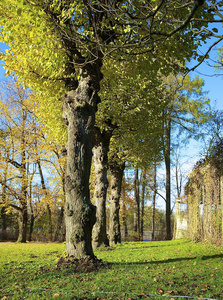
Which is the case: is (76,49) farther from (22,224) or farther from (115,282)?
(22,224)

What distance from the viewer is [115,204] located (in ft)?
44.5

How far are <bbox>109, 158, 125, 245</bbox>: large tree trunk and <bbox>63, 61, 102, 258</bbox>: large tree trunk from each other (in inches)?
302

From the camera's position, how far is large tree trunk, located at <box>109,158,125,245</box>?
1338 centimetres

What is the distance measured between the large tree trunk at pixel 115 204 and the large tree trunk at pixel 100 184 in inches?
89.5

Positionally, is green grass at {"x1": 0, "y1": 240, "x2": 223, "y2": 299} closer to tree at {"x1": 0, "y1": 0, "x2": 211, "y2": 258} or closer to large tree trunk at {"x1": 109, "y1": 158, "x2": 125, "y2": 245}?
tree at {"x1": 0, "y1": 0, "x2": 211, "y2": 258}

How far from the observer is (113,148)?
1427cm

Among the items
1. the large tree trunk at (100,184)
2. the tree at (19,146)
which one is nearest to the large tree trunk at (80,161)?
the large tree trunk at (100,184)

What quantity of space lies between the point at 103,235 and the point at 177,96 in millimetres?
12783

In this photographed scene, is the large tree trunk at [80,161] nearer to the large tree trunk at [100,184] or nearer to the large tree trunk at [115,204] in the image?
the large tree trunk at [100,184]

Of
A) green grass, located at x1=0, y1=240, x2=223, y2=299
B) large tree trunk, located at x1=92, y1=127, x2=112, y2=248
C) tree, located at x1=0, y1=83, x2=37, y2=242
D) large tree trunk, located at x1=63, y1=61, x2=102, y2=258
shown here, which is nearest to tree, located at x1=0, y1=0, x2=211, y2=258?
large tree trunk, located at x1=63, y1=61, x2=102, y2=258

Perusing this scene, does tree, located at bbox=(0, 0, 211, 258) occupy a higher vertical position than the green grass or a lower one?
higher

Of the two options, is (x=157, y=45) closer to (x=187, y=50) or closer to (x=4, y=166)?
(x=187, y=50)

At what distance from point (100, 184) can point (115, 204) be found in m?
2.65

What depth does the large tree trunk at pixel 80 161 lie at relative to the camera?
5.68 metres
